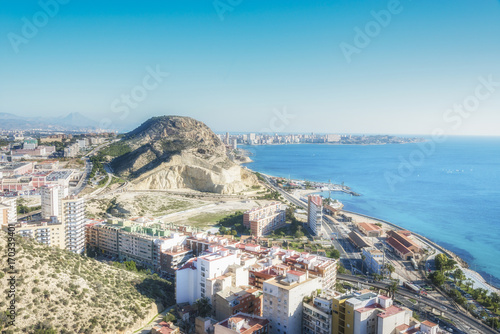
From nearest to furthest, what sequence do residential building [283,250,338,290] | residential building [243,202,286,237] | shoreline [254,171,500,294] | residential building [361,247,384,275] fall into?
residential building [283,250,338,290]
shoreline [254,171,500,294]
residential building [361,247,384,275]
residential building [243,202,286,237]

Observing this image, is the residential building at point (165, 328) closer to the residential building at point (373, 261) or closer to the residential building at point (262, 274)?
the residential building at point (262, 274)

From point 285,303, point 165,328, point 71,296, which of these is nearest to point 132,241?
point 71,296

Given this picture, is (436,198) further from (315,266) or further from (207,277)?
(207,277)

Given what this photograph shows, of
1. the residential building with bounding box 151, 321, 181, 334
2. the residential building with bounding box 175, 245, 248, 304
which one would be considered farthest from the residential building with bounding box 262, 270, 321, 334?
the residential building with bounding box 151, 321, 181, 334

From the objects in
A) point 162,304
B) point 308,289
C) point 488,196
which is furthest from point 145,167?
point 488,196

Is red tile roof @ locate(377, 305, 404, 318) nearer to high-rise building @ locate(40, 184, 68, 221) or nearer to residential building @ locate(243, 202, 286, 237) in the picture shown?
residential building @ locate(243, 202, 286, 237)

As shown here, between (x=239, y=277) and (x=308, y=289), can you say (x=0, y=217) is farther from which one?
(x=308, y=289)
